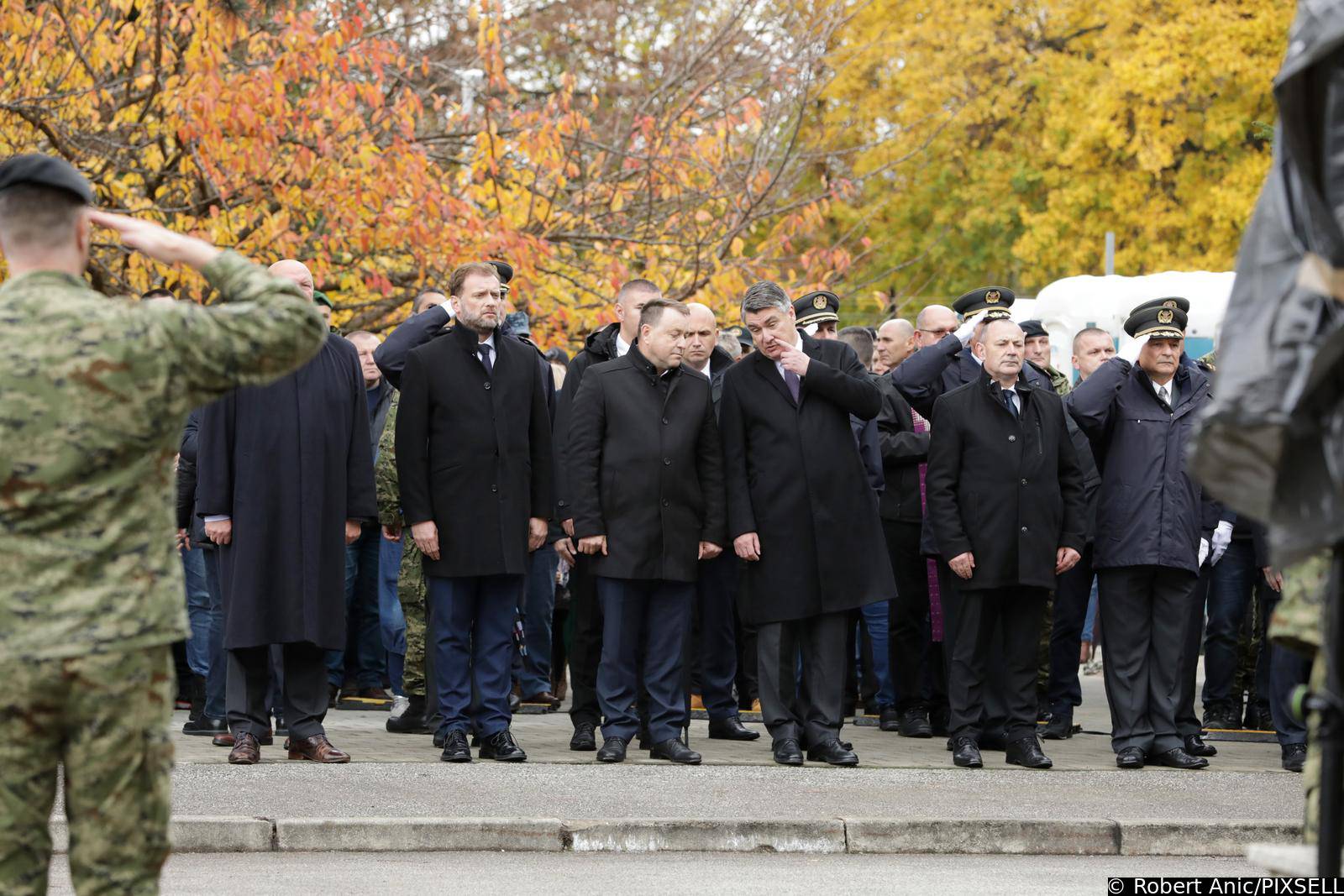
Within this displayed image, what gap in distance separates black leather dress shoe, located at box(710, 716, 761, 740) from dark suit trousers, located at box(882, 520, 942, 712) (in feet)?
3.56

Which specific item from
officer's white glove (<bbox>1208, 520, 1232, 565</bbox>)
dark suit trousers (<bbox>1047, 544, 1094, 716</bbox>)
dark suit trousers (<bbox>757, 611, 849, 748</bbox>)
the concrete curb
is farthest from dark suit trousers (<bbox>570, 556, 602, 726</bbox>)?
officer's white glove (<bbox>1208, 520, 1232, 565</bbox>)

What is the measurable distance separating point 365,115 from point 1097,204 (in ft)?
52.0

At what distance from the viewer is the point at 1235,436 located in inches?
171

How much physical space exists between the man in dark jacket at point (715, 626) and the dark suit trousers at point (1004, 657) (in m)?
1.41

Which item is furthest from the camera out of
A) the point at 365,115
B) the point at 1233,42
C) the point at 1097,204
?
the point at 1097,204

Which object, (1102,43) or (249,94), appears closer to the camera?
(249,94)

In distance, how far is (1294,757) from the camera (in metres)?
10.5

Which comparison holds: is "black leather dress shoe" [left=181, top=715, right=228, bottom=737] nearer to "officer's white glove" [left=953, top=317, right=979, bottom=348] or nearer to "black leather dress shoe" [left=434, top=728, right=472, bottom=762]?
"black leather dress shoe" [left=434, top=728, right=472, bottom=762]

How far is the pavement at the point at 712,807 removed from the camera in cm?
809

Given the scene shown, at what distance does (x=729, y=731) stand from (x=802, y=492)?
1849 millimetres

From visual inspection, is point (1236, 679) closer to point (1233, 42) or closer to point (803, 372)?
point (803, 372)

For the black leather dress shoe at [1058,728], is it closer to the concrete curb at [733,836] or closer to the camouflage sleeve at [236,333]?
the concrete curb at [733,836]

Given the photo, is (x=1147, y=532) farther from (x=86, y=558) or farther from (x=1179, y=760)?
(x=86, y=558)

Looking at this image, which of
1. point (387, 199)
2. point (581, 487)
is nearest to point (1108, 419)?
point (581, 487)
